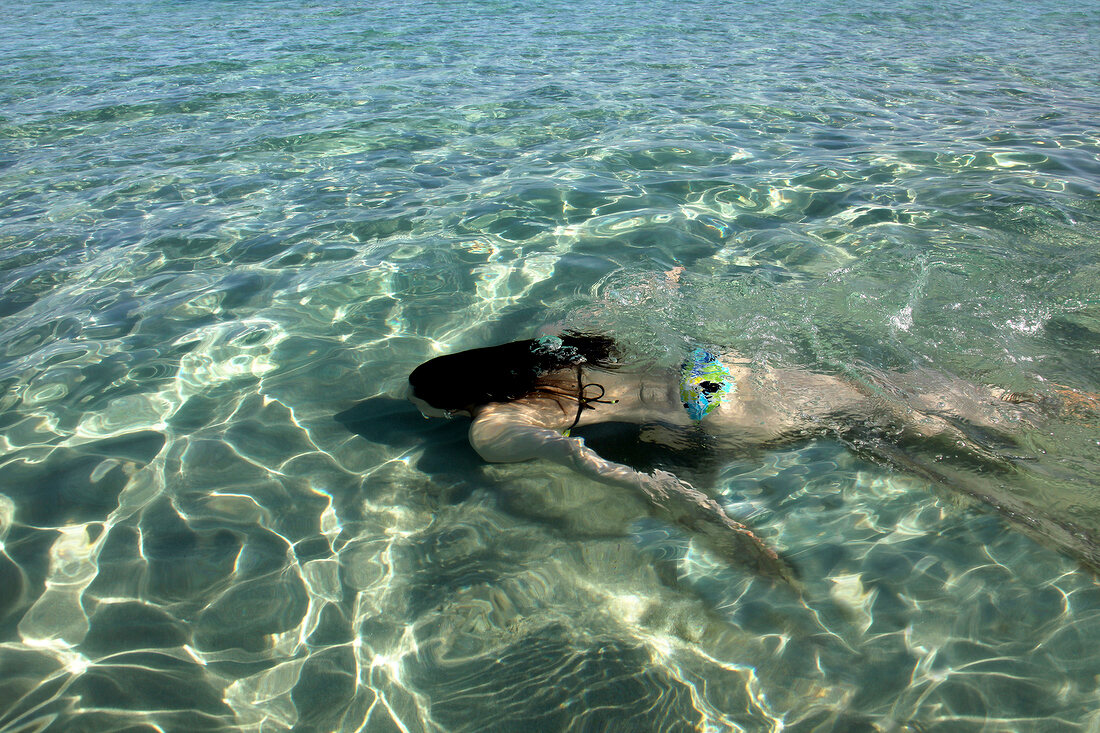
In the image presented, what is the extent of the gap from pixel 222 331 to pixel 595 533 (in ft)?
11.6

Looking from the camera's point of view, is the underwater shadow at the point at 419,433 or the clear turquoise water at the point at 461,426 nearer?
the clear turquoise water at the point at 461,426

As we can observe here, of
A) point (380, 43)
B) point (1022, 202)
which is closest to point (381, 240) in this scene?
point (1022, 202)

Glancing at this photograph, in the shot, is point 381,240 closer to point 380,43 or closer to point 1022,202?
point 1022,202

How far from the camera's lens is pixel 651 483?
3.67m

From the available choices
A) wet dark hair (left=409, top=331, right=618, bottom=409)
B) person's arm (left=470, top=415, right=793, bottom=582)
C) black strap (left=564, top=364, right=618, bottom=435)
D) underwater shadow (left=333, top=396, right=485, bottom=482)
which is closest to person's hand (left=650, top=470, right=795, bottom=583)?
person's arm (left=470, top=415, right=793, bottom=582)

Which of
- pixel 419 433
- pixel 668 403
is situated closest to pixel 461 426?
pixel 419 433

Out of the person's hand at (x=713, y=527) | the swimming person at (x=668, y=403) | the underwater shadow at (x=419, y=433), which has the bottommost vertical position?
the underwater shadow at (x=419, y=433)

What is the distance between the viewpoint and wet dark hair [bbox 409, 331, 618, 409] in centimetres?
406

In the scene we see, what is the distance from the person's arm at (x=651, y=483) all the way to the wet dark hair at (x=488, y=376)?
23 centimetres

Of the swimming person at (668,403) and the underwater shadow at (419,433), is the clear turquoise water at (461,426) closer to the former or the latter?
the underwater shadow at (419,433)

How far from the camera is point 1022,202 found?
7246 millimetres

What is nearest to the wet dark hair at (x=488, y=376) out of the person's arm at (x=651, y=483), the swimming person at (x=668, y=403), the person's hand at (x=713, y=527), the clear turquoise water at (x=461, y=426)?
the swimming person at (x=668, y=403)

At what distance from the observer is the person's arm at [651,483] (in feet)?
11.4

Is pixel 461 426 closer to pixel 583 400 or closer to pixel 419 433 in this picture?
pixel 419 433
